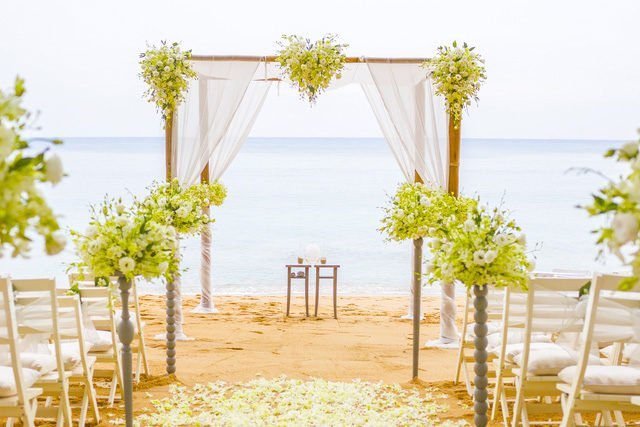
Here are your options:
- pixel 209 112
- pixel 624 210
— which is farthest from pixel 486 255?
pixel 209 112

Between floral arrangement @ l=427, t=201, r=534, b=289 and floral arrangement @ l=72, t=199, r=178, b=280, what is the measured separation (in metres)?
1.57

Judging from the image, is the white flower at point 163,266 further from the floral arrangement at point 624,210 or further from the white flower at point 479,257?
the floral arrangement at point 624,210

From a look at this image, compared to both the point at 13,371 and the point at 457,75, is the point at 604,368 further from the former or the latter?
the point at 457,75

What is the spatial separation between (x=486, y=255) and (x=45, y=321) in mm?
2431

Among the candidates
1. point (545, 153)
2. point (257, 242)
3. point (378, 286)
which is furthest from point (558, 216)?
point (545, 153)

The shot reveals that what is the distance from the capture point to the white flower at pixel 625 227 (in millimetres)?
1854

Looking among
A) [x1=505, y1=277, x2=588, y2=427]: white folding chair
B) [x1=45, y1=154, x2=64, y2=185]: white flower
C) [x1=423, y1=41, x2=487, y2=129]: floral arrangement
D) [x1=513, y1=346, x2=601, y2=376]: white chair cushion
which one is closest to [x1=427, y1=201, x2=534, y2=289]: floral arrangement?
[x1=505, y1=277, x2=588, y2=427]: white folding chair

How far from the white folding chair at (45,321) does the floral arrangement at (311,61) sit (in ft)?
12.5

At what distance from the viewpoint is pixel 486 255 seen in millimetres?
4238

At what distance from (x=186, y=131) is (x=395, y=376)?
339 centimetres

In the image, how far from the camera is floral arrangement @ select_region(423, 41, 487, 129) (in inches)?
287

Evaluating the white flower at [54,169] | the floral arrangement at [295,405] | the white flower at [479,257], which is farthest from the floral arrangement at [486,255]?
the white flower at [54,169]

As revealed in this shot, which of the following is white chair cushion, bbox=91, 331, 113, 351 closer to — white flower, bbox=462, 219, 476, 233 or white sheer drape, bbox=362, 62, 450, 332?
white flower, bbox=462, 219, 476, 233

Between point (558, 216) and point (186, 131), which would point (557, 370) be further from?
point (558, 216)
